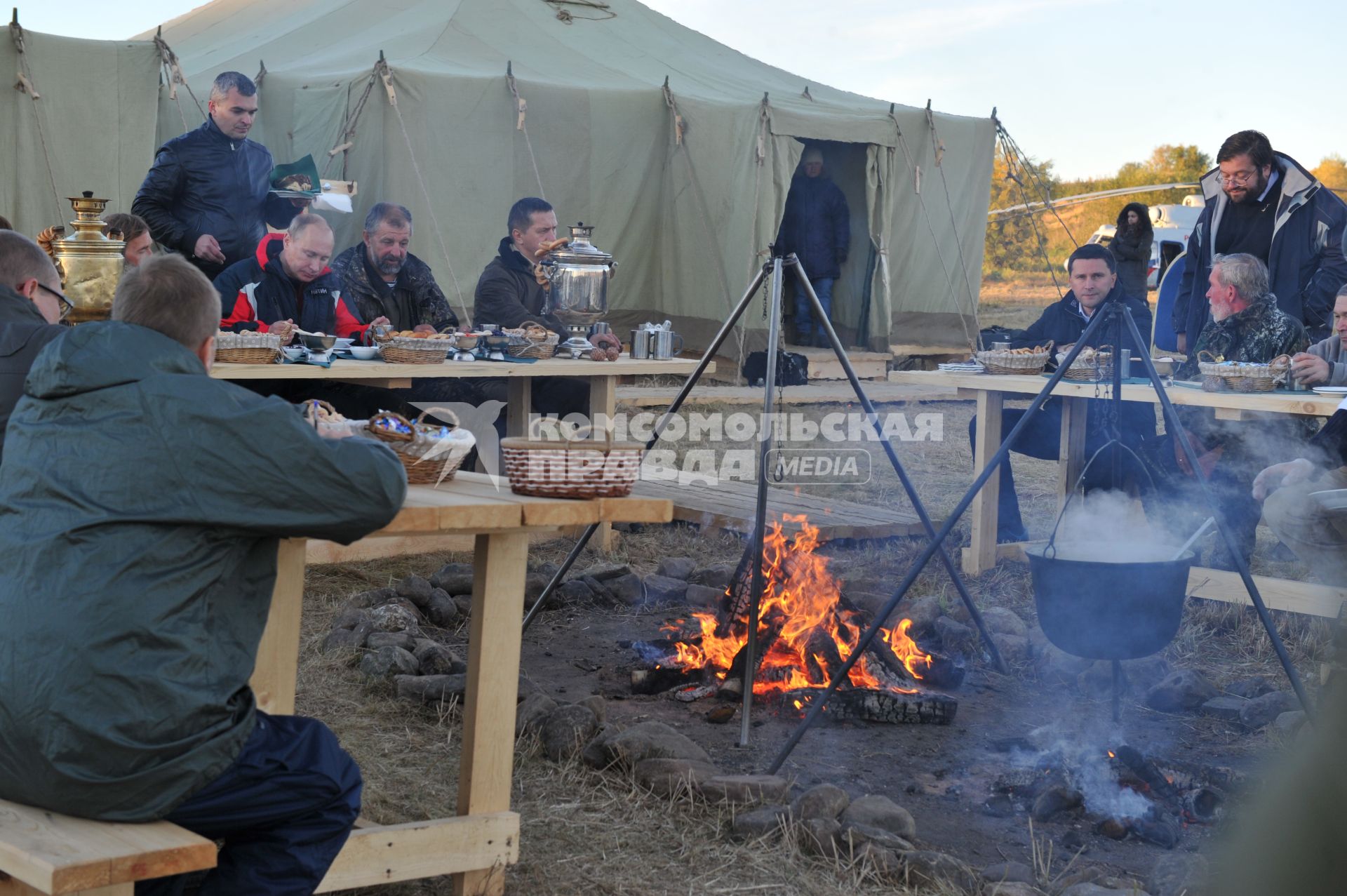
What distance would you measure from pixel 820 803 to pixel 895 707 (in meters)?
0.96

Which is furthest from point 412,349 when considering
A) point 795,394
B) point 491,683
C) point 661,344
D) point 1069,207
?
point 1069,207

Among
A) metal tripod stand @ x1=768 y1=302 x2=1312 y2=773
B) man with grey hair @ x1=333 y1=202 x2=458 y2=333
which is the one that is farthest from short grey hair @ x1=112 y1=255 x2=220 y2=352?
man with grey hair @ x1=333 y1=202 x2=458 y2=333

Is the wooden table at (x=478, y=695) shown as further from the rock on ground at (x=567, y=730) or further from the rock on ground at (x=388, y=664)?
the rock on ground at (x=388, y=664)

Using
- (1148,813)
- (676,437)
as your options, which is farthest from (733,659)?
(676,437)

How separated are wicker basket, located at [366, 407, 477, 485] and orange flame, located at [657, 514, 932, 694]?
1.73 metres

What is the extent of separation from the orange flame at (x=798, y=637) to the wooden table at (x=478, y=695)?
1563mm

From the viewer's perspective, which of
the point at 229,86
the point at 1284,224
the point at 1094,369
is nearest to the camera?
the point at 1094,369

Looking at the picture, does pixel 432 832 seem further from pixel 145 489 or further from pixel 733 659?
pixel 733 659

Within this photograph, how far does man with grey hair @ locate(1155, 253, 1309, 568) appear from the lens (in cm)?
525

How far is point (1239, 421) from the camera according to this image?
555 cm

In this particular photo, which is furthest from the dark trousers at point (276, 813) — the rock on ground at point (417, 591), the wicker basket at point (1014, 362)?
the wicker basket at point (1014, 362)

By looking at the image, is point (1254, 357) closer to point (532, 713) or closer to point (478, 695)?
point (532, 713)

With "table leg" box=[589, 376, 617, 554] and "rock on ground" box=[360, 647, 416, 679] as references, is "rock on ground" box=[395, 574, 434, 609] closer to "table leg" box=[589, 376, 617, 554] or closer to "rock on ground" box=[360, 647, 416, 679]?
"rock on ground" box=[360, 647, 416, 679]

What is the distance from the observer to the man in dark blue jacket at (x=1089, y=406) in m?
5.82
